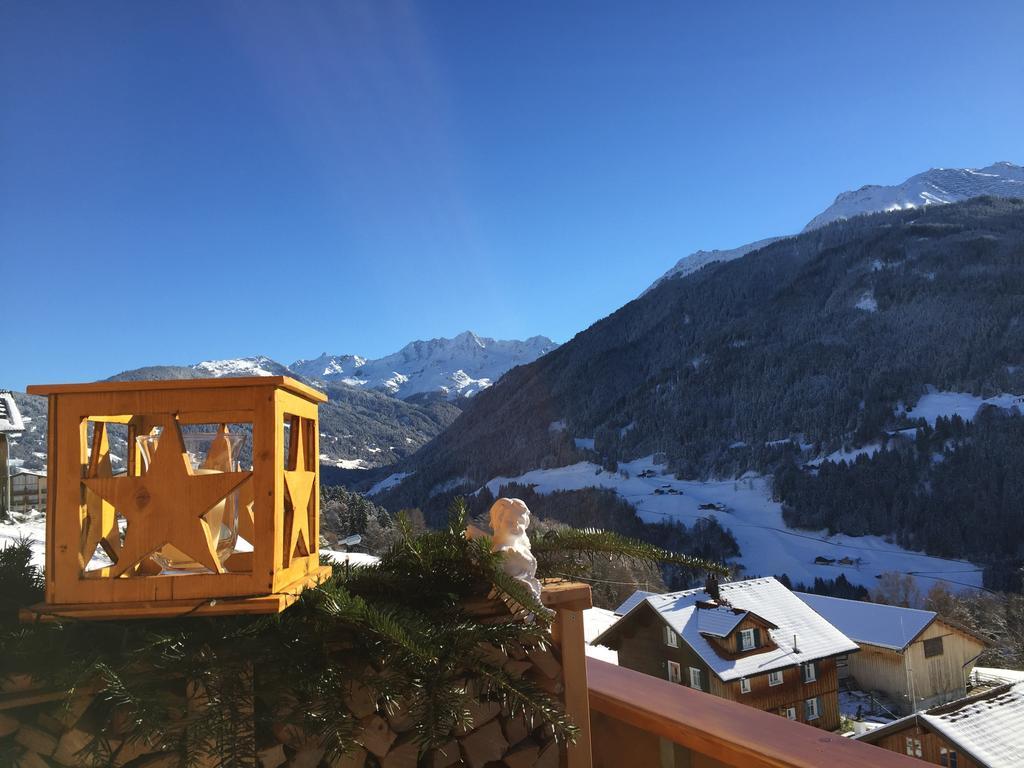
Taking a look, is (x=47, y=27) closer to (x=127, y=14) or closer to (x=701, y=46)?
(x=127, y=14)

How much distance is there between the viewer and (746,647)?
426 inches

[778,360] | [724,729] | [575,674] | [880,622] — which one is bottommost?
[880,622]

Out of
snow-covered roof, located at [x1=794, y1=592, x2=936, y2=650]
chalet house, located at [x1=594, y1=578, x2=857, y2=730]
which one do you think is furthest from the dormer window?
snow-covered roof, located at [x1=794, y1=592, x2=936, y2=650]

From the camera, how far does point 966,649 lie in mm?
13383

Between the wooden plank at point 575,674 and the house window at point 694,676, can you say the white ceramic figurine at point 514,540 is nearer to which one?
the wooden plank at point 575,674

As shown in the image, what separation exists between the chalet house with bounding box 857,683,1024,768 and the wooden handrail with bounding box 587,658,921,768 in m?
5.02

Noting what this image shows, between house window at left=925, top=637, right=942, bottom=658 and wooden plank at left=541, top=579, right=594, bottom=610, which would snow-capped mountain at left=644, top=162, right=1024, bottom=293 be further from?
wooden plank at left=541, top=579, right=594, bottom=610

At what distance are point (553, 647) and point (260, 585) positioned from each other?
1.69 feet

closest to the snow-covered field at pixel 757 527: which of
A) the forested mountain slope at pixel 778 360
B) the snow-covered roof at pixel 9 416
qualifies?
the forested mountain slope at pixel 778 360

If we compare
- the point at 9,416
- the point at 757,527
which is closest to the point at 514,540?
the point at 9,416

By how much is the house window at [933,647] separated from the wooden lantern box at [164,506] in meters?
15.4

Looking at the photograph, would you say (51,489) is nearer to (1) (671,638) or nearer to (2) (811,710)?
(1) (671,638)

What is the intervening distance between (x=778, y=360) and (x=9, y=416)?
6902cm

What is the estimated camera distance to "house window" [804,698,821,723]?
36.1ft
